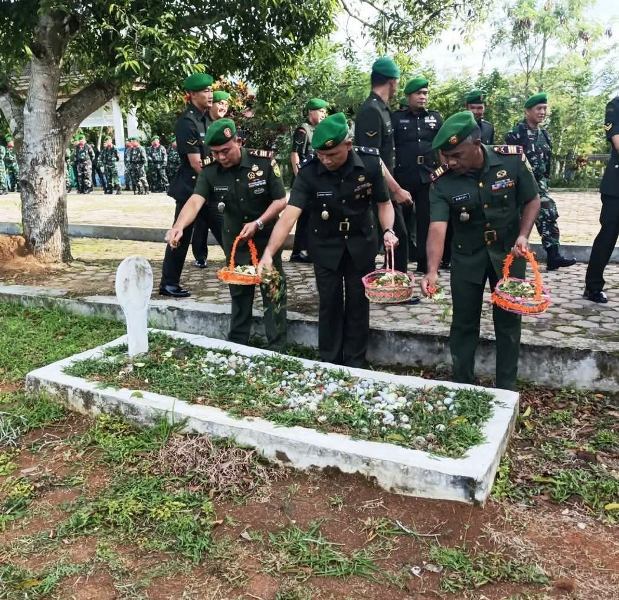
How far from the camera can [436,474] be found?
9.50ft

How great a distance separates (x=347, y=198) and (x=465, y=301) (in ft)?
3.34

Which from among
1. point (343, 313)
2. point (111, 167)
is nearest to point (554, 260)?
point (343, 313)

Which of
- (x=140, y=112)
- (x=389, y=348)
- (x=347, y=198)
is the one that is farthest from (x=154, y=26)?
(x=389, y=348)

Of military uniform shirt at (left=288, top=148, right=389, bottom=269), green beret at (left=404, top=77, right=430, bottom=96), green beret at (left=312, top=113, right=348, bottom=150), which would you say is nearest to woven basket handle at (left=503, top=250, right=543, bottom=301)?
military uniform shirt at (left=288, top=148, right=389, bottom=269)

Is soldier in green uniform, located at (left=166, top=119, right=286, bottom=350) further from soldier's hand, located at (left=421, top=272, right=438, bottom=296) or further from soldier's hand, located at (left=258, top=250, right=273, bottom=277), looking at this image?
soldier's hand, located at (left=421, top=272, right=438, bottom=296)

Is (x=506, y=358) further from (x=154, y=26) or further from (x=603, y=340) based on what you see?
(x=154, y=26)

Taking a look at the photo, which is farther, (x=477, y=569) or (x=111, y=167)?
(x=111, y=167)

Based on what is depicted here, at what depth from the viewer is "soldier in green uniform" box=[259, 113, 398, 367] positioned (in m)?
4.04

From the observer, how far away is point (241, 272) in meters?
4.31

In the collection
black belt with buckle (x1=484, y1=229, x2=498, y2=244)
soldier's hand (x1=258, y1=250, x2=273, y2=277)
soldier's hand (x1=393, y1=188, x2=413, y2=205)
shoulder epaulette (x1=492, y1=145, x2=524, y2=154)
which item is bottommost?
soldier's hand (x1=258, y1=250, x2=273, y2=277)

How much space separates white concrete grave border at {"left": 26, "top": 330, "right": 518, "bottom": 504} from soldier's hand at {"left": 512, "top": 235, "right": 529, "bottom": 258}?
2.66 ft

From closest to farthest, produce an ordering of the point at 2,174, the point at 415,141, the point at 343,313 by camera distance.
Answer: the point at 343,313 → the point at 415,141 → the point at 2,174

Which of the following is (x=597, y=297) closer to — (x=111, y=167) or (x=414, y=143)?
(x=414, y=143)

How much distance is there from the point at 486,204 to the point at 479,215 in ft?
0.26
